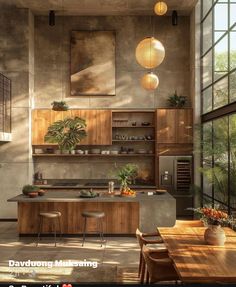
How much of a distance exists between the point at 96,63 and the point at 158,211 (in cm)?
461

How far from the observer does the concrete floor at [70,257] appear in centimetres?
499

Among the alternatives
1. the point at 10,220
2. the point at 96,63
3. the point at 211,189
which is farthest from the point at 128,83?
the point at 10,220

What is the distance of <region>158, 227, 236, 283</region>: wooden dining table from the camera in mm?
3068

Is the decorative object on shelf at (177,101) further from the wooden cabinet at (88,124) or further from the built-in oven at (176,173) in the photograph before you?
the wooden cabinet at (88,124)

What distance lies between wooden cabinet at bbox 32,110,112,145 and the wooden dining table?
4966 mm

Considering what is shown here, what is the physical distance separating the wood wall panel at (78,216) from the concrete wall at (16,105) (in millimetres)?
2154

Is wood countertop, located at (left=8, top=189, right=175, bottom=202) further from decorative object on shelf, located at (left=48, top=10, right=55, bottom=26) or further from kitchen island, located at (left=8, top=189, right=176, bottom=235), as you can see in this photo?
decorative object on shelf, located at (left=48, top=10, right=55, bottom=26)

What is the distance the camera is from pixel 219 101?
25.7 ft

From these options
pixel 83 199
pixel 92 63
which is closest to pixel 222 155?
pixel 83 199

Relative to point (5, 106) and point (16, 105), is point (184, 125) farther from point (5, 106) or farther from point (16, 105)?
point (5, 106)

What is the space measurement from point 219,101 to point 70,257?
4.30 m

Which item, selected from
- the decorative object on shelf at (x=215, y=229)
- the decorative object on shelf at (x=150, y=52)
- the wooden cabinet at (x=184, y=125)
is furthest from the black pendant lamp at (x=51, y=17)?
the decorative object on shelf at (x=215, y=229)

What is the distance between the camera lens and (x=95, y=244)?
22.7ft

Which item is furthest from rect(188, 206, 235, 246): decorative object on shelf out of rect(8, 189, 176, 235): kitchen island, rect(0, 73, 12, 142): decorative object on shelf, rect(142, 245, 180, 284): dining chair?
rect(0, 73, 12, 142): decorative object on shelf
